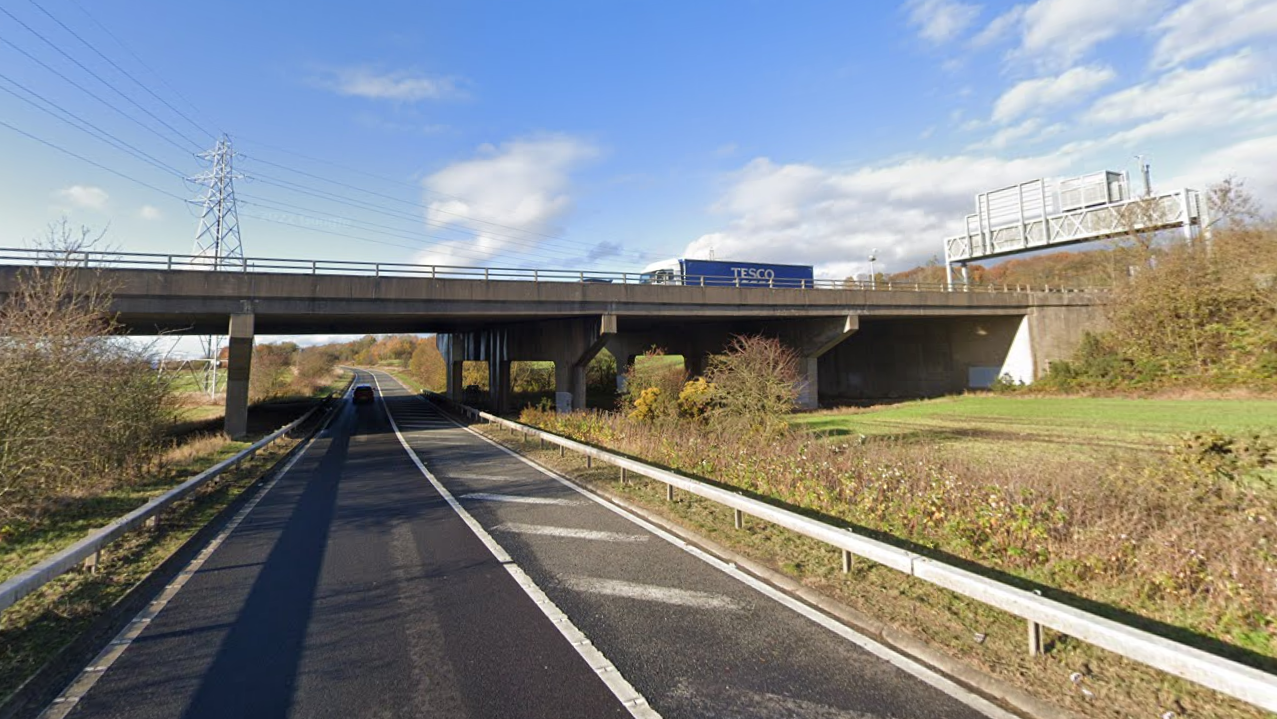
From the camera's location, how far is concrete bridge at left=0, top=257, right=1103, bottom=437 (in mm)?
20609

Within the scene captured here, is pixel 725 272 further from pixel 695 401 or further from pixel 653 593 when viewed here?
pixel 653 593

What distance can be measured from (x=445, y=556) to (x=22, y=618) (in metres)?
3.37

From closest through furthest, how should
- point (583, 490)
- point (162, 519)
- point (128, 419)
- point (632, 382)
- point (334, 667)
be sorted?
point (334, 667), point (162, 519), point (583, 490), point (128, 419), point (632, 382)

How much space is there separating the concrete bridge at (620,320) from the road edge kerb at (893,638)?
1574 cm

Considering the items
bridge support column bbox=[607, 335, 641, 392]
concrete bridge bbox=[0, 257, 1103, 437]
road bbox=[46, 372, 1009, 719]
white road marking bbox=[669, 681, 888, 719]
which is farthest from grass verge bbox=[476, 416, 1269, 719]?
bridge support column bbox=[607, 335, 641, 392]

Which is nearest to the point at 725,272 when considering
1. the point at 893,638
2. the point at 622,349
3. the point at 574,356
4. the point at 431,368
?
the point at 622,349

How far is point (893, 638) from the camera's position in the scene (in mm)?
4141

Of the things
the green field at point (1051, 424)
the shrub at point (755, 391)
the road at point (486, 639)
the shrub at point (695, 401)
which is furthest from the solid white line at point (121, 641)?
the green field at point (1051, 424)

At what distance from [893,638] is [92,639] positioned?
6.09m

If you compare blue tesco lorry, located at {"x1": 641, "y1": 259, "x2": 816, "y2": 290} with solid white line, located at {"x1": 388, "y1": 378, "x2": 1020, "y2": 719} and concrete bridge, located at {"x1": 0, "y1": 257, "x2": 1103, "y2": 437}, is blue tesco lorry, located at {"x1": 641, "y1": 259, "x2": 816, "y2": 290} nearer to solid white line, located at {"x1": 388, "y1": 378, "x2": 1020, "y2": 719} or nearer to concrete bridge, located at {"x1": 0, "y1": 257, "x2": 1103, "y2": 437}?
concrete bridge, located at {"x1": 0, "y1": 257, "x2": 1103, "y2": 437}

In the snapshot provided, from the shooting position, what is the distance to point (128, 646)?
4.23 m

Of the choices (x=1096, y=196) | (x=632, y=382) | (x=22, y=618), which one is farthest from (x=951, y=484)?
(x=1096, y=196)

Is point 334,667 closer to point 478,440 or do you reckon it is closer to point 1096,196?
Result: point 478,440

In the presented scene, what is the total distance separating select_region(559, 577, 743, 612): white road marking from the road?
25mm
